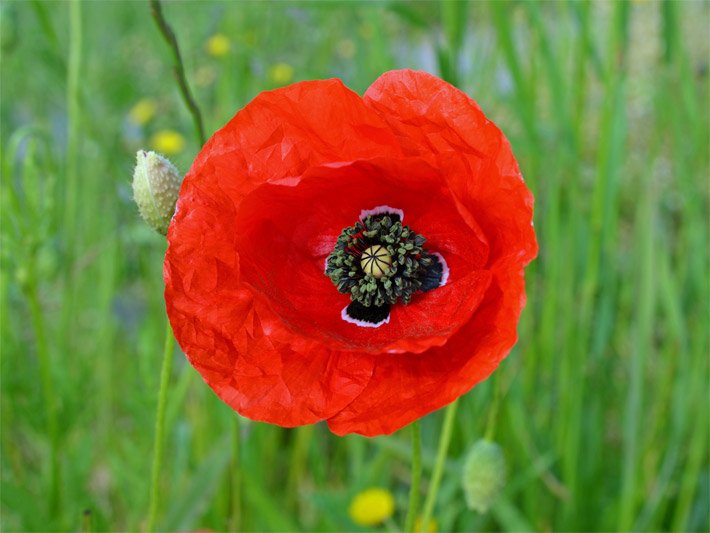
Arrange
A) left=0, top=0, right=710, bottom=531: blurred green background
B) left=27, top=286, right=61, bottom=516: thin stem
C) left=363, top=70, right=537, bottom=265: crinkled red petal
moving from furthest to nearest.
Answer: left=0, top=0, right=710, bottom=531: blurred green background, left=27, top=286, right=61, bottom=516: thin stem, left=363, top=70, right=537, bottom=265: crinkled red petal

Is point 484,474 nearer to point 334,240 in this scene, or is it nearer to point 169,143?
point 334,240

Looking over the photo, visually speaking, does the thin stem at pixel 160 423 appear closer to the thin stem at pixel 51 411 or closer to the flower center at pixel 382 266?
the flower center at pixel 382 266

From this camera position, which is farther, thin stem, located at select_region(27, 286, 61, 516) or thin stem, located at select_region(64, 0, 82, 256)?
thin stem, located at select_region(64, 0, 82, 256)

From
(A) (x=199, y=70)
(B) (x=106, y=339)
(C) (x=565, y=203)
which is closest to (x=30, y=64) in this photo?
(A) (x=199, y=70)

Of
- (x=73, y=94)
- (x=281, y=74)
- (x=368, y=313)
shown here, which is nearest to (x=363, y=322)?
(x=368, y=313)

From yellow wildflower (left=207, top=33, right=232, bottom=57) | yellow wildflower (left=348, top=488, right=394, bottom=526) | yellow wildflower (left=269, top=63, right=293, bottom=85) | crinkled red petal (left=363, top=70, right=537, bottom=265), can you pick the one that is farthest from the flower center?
yellow wildflower (left=269, top=63, right=293, bottom=85)

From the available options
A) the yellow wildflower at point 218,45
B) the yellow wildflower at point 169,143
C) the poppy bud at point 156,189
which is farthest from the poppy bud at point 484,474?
the yellow wildflower at point 169,143

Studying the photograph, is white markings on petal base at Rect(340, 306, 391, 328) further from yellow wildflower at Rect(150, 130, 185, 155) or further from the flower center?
yellow wildflower at Rect(150, 130, 185, 155)

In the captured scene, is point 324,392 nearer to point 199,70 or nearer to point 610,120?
point 610,120
